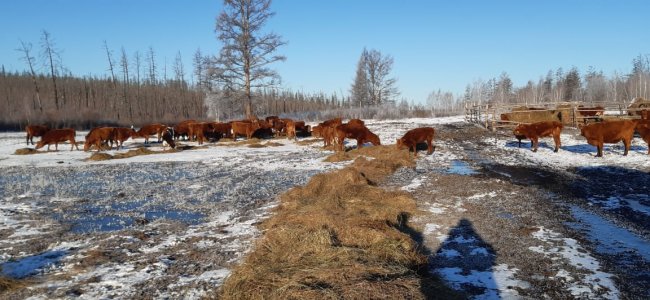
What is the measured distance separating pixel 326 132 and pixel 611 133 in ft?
36.6

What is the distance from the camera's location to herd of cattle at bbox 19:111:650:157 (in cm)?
1401

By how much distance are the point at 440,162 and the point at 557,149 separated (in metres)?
5.34

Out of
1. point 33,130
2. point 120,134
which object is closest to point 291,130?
point 120,134

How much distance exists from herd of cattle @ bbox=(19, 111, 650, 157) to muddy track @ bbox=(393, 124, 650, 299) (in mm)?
3104

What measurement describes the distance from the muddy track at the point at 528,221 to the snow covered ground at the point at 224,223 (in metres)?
0.03

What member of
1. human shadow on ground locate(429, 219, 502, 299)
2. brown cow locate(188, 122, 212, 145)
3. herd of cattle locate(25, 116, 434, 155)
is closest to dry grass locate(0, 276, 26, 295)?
human shadow on ground locate(429, 219, 502, 299)

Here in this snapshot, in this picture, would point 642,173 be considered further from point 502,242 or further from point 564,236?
point 502,242

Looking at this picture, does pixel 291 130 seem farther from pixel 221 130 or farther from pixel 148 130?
pixel 148 130

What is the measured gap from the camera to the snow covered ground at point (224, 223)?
463 cm

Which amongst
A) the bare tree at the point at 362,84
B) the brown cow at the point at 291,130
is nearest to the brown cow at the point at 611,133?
the brown cow at the point at 291,130

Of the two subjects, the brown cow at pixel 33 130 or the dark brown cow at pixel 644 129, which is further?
the brown cow at pixel 33 130

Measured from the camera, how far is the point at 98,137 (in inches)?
819

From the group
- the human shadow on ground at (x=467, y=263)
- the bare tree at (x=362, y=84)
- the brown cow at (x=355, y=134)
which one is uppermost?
the bare tree at (x=362, y=84)

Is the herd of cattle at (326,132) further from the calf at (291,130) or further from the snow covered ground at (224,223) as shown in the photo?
the snow covered ground at (224,223)
